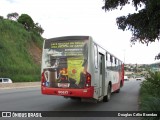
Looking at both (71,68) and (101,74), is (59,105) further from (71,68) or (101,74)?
(71,68)

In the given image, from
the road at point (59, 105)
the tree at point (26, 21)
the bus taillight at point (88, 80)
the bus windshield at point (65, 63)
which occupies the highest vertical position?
the tree at point (26, 21)

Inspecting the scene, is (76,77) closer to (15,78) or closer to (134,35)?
(134,35)

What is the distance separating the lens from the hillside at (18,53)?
161 feet

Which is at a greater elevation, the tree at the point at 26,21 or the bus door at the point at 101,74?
the tree at the point at 26,21

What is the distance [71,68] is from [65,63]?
0.38 meters

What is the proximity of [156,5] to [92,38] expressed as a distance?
3.60 meters

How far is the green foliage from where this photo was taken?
1133 centimetres

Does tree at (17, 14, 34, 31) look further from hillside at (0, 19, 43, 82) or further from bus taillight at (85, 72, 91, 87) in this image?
bus taillight at (85, 72, 91, 87)

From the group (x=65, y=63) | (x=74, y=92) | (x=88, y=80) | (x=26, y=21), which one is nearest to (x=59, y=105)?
(x=74, y=92)

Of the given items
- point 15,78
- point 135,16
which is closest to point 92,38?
point 135,16

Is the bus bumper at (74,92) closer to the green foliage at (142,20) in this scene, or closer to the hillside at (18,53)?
the green foliage at (142,20)

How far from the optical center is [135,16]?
41.7 feet

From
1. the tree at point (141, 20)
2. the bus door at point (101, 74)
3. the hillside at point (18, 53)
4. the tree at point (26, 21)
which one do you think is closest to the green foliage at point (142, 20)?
the tree at point (141, 20)

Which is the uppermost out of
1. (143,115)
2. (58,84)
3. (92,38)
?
(92,38)
